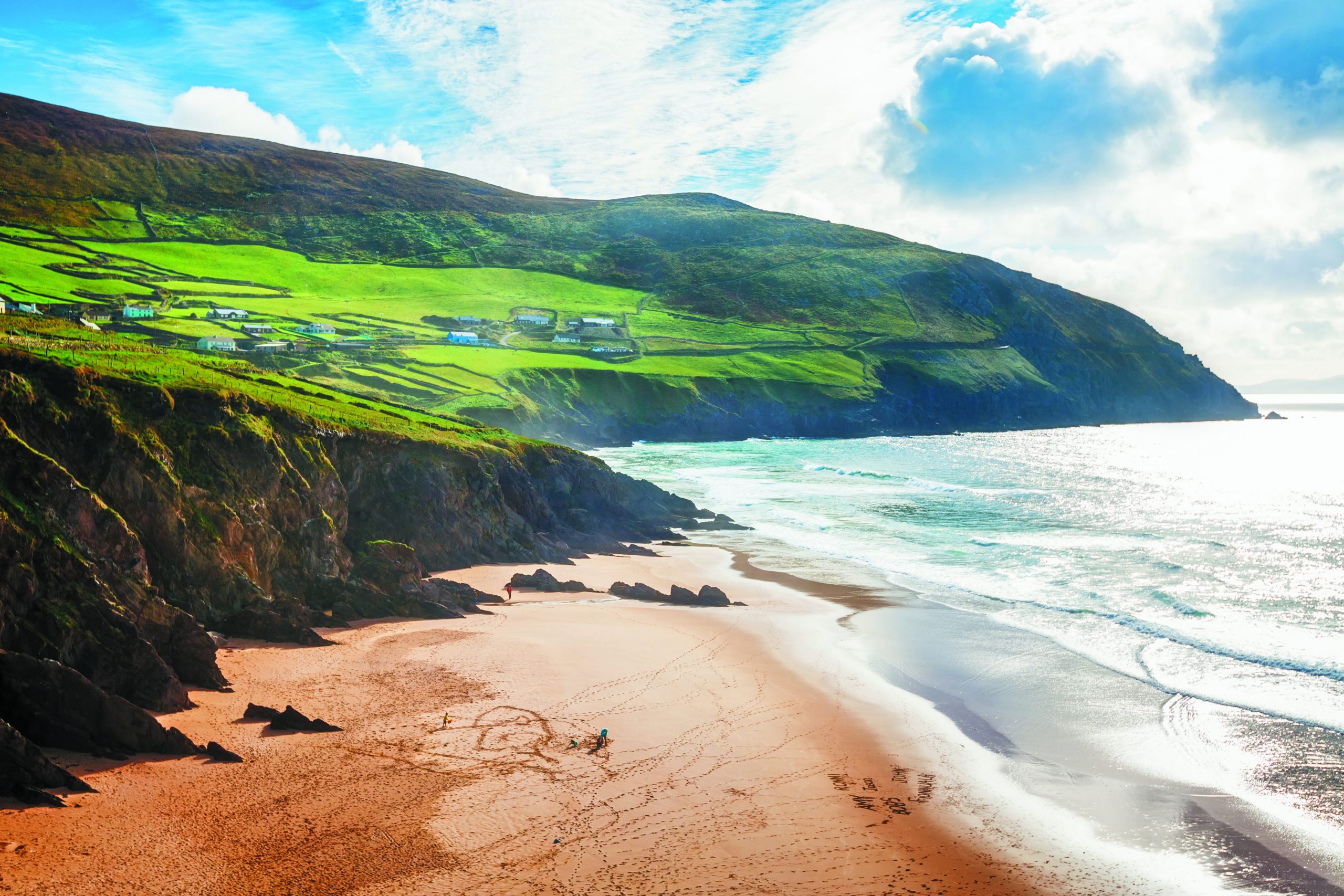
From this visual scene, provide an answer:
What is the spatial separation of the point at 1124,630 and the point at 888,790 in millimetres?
17657

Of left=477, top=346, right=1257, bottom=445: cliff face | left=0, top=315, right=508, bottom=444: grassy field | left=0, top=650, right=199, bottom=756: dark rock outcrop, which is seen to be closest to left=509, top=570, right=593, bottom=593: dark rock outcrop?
left=0, top=315, right=508, bottom=444: grassy field

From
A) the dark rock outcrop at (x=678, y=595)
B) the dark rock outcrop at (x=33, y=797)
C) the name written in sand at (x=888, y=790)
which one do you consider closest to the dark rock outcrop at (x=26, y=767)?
the dark rock outcrop at (x=33, y=797)

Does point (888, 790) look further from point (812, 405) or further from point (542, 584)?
point (812, 405)

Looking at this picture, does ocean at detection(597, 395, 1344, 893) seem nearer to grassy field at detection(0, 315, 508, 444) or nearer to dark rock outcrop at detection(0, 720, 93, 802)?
dark rock outcrop at detection(0, 720, 93, 802)

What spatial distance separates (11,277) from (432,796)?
117000mm

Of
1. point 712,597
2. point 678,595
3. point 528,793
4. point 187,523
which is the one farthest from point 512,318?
point 528,793

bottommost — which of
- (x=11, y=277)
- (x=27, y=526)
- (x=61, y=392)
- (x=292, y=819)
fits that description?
(x=292, y=819)

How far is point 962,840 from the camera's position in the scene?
1545 cm

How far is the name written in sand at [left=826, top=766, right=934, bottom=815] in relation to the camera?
16.6m

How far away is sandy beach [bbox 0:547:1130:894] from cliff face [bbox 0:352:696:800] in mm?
1789

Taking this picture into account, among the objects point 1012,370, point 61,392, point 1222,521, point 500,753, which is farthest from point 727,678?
point 1012,370

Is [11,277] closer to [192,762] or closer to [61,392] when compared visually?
[61,392]

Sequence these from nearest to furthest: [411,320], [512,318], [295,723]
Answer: [295,723] → [411,320] → [512,318]

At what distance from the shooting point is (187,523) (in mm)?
24406
